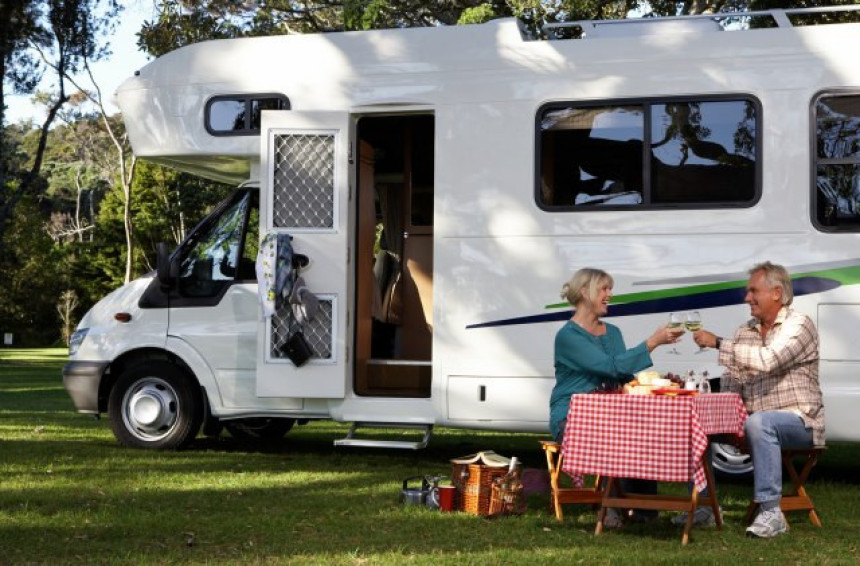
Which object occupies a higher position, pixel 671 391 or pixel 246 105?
pixel 246 105

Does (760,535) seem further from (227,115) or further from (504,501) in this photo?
(227,115)

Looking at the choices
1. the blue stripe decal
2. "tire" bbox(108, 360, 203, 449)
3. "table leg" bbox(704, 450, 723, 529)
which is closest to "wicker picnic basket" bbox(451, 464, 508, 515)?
"table leg" bbox(704, 450, 723, 529)

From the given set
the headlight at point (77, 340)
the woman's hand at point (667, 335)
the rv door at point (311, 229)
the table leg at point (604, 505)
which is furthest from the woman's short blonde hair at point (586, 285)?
the headlight at point (77, 340)

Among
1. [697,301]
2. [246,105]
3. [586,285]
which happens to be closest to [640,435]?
[586,285]

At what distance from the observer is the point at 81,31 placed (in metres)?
13.3

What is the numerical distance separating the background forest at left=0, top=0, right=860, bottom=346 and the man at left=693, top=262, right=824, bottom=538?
6265 mm

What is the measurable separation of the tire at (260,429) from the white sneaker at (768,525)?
5462mm

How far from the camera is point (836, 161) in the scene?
824cm

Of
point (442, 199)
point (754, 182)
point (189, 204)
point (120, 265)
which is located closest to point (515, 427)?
point (442, 199)

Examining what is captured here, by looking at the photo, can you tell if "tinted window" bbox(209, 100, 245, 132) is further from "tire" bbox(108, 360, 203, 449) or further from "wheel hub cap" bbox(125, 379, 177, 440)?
"wheel hub cap" bbox(125, 379, 177, 440)

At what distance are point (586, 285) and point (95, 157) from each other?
35755 millimetres

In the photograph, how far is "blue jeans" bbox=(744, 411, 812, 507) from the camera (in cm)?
640

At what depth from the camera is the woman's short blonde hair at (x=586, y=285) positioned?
6766mm

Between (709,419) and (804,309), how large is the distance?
2.10 metres
